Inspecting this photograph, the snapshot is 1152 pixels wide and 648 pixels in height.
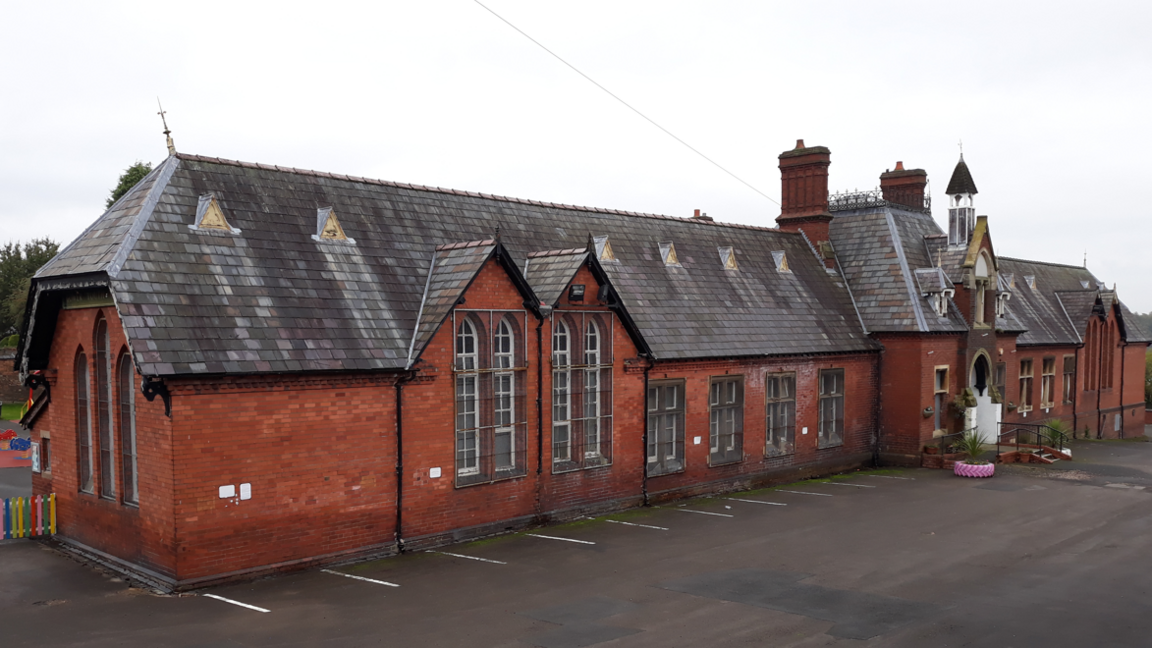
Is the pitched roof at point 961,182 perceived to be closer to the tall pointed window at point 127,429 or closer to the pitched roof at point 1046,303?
the pitched roof at point 1046,303

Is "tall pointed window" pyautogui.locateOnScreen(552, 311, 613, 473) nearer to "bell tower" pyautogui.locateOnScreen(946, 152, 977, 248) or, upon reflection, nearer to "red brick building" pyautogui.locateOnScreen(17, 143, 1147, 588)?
"red brick building" pyautogui.locateOnScreen(17, 143, 1147, 588)

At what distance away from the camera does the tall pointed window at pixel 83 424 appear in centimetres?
1549

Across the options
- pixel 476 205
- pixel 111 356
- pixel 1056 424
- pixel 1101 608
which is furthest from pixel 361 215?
pixel 1056 424

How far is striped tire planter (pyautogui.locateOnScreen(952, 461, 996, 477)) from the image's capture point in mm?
24500

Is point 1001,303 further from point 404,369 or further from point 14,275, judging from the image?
point 14,275

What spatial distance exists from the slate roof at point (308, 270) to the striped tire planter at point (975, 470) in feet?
20.3

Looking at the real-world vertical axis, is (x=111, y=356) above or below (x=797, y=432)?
above

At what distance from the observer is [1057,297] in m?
39.3

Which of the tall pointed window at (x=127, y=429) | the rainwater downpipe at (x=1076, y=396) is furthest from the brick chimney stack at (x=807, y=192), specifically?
the tall pointed window at (x=127, y=429)

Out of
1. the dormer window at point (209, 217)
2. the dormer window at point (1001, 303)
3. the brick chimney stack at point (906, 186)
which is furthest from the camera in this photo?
the brick chimney stack at point (906, 186)

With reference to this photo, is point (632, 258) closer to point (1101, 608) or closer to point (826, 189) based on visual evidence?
point (826, 189)

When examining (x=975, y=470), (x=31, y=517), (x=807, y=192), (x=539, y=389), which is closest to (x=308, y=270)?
(x=539, y=389)

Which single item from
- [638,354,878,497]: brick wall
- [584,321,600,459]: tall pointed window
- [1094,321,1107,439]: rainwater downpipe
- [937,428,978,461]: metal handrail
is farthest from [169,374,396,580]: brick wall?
[1094,321,1107,439]: rainwater downpipe

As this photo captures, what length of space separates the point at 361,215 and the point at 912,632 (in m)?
12.4
